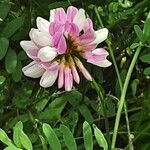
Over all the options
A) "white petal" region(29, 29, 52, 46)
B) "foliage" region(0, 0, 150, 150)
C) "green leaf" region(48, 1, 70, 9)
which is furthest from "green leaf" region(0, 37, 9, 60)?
"white petal" region(29, 29, 52, 46)

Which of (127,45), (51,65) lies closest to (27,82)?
(127,45)

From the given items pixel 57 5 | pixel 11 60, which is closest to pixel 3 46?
pixel 11 60

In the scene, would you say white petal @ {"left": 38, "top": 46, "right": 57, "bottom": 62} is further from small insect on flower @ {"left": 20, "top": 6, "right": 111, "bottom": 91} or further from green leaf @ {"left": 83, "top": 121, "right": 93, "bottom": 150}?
green leaf @ {"left": 83, "top": 121, "right": 93, "bottom": 150}

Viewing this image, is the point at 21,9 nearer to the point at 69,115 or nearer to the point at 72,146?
the point at 69,115

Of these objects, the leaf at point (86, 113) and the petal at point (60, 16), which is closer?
the petal at point (60, 16)

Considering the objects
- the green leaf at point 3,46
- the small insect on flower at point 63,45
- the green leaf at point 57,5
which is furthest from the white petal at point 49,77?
the green leaf at point 57,5

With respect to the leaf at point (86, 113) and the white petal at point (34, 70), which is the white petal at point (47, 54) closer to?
the white petal at point (34, 70)

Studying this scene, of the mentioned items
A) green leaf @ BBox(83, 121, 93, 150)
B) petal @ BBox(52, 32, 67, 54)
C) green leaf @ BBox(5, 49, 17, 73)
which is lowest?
green leaf @ BBox(83, 121, 93, 150)
